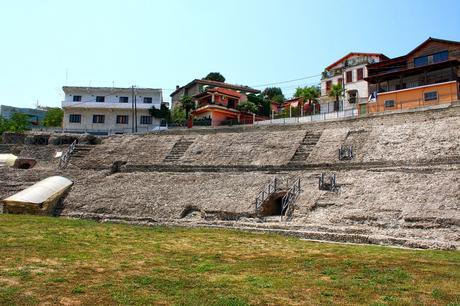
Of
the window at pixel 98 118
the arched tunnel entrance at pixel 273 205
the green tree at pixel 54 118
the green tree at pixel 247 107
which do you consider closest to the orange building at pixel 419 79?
the arched tunnel entrance at pixel 273 205

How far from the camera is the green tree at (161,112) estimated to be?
5881cm

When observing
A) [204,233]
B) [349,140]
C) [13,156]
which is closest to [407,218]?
[204,233]

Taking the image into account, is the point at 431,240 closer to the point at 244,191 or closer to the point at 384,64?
the point at 244,191

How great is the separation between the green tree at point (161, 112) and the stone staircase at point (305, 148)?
30.5 meters

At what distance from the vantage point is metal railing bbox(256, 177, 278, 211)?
23.9 m

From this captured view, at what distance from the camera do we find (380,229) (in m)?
18.9

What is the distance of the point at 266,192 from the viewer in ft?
81.4

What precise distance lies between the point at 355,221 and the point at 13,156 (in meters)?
31.9

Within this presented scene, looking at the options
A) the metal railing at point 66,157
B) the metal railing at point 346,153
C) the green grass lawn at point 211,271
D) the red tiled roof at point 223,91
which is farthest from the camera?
the red tiled roof at point 223,91

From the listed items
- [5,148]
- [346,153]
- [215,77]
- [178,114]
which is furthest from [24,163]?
[215,77]

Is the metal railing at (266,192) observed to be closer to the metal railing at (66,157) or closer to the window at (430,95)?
the window at (430,95)

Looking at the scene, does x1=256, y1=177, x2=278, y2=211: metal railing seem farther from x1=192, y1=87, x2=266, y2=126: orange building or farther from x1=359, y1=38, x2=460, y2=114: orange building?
x1=192, y1=87, x2=266, y2=126: orange building

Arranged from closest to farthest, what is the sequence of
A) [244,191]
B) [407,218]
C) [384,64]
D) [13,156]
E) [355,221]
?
1. [407,218]
2. [355,221]
3. [244,191]
4. [13,156]
5. [384,64]

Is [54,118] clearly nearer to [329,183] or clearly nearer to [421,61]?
[421,61]
